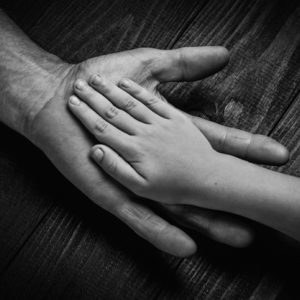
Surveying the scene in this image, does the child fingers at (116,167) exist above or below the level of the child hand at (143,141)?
below

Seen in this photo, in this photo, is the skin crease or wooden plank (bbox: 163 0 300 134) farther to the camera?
wooden plank (bbox: 163 0 300 134)

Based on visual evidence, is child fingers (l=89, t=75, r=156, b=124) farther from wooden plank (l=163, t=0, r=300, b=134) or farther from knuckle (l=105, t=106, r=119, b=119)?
wooden plank (l=163, t=0, r=300, b=134)

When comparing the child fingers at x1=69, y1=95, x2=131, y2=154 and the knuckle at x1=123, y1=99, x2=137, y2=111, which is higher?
the knuckle at x1=123, y1=99, x2=137, y2=111

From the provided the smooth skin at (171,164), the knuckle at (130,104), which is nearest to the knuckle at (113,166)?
the smooth skin at (171,164)

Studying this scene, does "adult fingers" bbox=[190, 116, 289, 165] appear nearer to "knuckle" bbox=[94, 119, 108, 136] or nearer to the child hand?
the child hand

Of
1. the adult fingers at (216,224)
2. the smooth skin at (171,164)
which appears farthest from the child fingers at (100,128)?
the adult fingers at (216,224)

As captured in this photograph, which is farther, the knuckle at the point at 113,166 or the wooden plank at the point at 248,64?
the wooden plank at the point at 248,64

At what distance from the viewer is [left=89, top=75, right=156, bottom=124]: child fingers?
0.76 metres

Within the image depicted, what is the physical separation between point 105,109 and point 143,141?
0.30ft

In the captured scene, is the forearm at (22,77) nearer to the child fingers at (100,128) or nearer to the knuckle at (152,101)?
the child fingers at (100,128)

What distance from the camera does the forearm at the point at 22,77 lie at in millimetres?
794

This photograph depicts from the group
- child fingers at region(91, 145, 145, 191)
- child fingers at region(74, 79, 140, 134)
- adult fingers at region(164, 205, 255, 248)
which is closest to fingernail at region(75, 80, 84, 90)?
child fingers at region(74, 79, 140, 134)

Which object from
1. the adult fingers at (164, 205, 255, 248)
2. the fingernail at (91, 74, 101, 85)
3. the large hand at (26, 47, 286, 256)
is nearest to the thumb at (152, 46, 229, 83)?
the large hand at (26, 47, 286, 256)

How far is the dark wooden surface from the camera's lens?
790 mm
